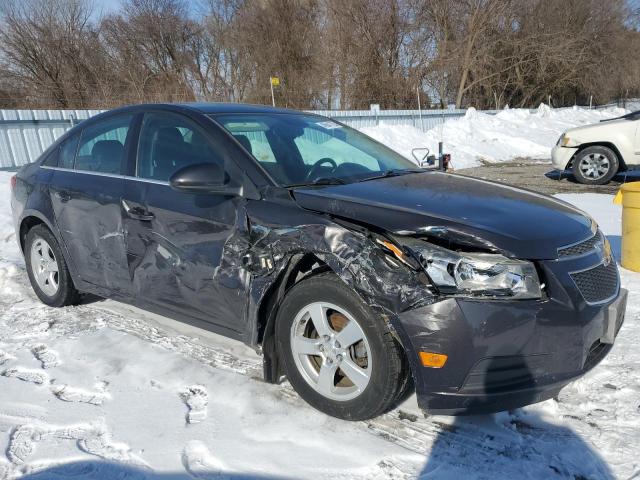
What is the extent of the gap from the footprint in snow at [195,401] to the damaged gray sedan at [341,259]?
37 centimetres

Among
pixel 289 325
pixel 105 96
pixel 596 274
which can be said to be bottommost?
pixel 289 325

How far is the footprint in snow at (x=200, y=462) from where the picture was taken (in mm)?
2299

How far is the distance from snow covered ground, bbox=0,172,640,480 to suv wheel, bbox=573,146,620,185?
25.3ft

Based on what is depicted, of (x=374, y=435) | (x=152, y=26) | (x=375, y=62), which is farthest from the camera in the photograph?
(x=152, y=26)

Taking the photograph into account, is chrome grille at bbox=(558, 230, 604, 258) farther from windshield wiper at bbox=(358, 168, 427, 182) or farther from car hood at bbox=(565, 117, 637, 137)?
car hood at bbox=(565, 117, 637, 137)

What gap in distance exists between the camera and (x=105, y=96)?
964 inches

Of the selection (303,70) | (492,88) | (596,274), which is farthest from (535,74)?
(596,274)

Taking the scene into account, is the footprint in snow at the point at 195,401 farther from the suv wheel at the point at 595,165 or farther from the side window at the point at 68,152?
the suv wheel at the point at 595,165

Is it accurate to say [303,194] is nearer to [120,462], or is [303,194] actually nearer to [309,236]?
[309,236]

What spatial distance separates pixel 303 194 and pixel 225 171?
0.52 meters

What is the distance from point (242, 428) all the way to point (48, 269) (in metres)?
2.68

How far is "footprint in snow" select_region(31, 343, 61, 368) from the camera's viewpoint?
11.2 ft

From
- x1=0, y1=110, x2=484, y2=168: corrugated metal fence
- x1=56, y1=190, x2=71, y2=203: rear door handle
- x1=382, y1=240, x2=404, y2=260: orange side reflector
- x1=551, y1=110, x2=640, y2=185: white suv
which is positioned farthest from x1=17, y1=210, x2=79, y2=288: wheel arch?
x1=551, y1=110, x2=640, y2=185: white suv

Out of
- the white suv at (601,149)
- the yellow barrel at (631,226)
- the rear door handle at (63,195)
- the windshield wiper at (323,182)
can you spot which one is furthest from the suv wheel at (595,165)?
the rear door handle at (63,195)
